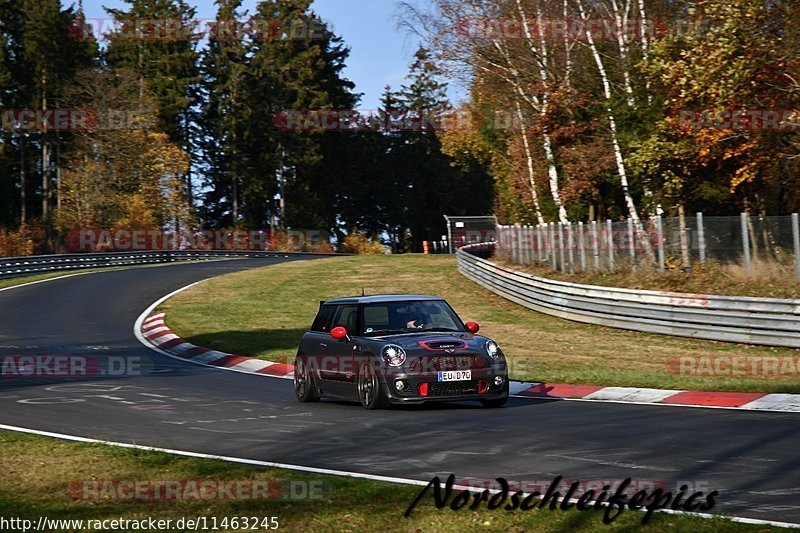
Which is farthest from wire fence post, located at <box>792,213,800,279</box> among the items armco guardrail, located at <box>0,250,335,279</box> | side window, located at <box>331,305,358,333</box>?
armco guardrail, located at <box>0,250,335,279</box>

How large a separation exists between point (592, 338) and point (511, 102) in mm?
17997

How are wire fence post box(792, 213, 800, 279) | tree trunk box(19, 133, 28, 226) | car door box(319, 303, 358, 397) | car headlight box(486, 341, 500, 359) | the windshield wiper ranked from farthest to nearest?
Result: tree trunk box(19, 133, 28, 226) < wire fence post box(792, 213, 800, 279) < car door box(319, 303, 358, 397) < the windshield wiper < car headlight box(486, 341, 500, 359)

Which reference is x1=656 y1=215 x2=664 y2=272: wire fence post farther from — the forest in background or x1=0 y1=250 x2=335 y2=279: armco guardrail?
x1=0 y1=250 x2=335 y2=279: armco guardrail

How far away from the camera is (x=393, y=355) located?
13.4 metres

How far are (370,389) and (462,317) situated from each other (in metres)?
15.5

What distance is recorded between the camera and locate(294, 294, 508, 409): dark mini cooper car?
13336mm

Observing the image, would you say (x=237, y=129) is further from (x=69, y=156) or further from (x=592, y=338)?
(x=592, y=338)

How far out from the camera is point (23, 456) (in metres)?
9.76

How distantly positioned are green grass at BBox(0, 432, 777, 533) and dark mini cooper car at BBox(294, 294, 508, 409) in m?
4.48

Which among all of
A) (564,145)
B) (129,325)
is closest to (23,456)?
(129,325)

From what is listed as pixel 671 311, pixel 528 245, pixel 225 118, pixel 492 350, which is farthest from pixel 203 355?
pixel 225 118

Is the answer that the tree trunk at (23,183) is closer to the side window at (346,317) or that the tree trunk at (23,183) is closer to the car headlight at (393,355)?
the side window at (346,317)

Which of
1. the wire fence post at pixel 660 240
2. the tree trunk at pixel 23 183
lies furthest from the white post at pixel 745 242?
the tree trunk at pixel 23 183

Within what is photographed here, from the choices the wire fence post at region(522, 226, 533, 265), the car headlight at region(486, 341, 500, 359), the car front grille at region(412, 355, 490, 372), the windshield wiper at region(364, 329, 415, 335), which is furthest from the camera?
the wire fence post at region(522, 226, 533, 265)
